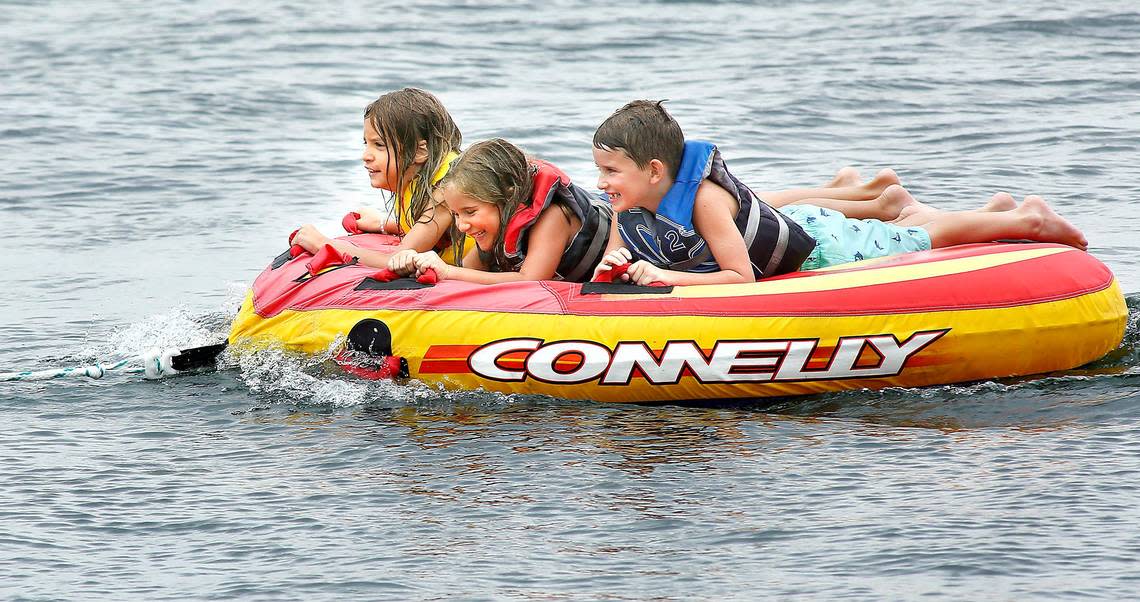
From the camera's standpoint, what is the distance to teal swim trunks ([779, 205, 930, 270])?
6762 millimetres

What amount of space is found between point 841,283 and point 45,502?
3321mm

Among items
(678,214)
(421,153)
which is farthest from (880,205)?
(421,153)

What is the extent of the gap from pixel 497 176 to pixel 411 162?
30.2 inches

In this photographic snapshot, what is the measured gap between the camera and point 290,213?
36.7 ft

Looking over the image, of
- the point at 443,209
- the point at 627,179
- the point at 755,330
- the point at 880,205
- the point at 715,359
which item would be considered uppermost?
the point at 627,179

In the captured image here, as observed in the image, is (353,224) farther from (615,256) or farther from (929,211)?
(929,211)

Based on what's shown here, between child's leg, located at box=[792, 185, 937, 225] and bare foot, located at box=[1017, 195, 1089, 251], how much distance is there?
73 centimetres

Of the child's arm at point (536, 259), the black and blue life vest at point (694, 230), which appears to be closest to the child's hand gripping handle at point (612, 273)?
the black and blue life vest at point (694, 230)

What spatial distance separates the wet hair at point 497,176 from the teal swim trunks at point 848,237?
135cm

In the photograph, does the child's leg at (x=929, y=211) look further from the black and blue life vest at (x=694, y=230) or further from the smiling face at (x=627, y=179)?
the smiling face at (x=627, y=179)

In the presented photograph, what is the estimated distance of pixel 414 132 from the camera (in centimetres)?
695

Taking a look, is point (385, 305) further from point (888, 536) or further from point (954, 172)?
point (954, 172)

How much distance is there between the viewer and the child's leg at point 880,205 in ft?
24.6

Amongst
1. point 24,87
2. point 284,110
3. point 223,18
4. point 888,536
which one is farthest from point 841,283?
point 223,18
